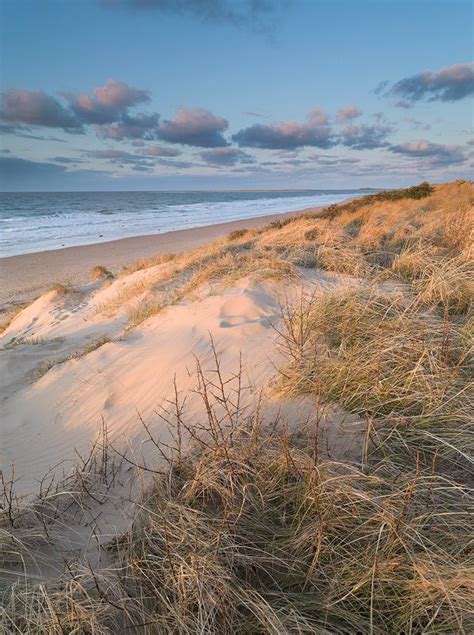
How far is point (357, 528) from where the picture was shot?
5.76 ft

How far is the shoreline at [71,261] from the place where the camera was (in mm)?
11281

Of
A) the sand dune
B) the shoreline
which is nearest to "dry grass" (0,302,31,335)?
the shoreline

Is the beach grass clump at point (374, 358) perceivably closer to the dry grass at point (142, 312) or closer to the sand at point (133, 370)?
the sand at point (133, 370)

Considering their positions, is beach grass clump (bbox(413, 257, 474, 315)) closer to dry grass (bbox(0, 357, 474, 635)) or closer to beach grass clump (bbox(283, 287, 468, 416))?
beach grass clump (bbox(283, 287, 468, 416))

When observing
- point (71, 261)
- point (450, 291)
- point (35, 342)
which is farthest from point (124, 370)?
point (71, 261)

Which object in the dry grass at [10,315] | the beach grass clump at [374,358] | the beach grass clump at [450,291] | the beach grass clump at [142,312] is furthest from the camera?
the dry grass at [10,315]

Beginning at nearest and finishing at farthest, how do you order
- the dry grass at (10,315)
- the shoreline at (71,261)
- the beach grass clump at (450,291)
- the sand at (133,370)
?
the sand at (133,370), the beach grass clump at (450,291), the dry grass at (10,315), the shoreline at (71,261)

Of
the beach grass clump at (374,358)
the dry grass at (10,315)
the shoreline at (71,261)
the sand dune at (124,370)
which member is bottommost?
the dry grass at (10,315)

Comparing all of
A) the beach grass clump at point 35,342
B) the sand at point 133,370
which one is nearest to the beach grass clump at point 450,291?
the sand at point 133,370

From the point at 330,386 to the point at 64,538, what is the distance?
179cm

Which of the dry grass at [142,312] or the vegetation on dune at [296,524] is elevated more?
the vegetation on dune at [296,524]

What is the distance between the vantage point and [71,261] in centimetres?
1457

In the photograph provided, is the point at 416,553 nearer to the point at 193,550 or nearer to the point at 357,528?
the point at 357,528

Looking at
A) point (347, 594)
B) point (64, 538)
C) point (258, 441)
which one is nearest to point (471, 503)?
point (347, 594)
